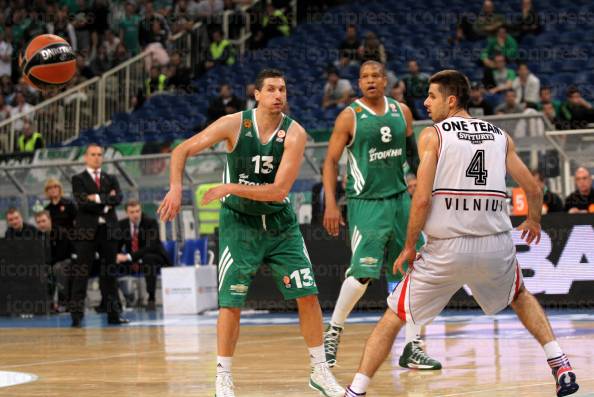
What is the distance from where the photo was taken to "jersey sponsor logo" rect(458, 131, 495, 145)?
246 inches

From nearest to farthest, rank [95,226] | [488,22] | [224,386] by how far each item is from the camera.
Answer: [224,386] < [95,226] < [488,22]

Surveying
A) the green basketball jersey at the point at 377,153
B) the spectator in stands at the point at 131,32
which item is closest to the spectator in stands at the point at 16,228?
the green basketball jersey at the point at 377,153

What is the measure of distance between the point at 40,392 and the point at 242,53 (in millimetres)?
18955

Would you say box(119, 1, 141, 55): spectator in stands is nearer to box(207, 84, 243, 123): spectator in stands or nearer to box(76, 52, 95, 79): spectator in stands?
box(76, 52, 95, 79): spectator in stands

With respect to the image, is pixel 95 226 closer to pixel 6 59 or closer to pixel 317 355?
pixel 317 355

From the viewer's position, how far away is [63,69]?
11.8 metres

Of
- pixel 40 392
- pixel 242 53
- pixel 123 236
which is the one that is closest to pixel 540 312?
Result: pixel 40 392

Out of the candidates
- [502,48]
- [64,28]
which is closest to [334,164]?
[502,48]

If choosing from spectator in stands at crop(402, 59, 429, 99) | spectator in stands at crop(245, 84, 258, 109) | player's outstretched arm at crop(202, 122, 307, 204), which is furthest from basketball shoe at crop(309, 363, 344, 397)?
spectator in stands at crop(245, 84, 258, 109)

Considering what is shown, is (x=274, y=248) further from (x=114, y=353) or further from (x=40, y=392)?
(x=114, y=353)

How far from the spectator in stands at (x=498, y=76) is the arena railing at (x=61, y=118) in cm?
948

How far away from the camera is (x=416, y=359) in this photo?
8484mm

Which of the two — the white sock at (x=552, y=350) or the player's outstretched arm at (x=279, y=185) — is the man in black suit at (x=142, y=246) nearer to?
the player's outstretched arm at (x=279, y=185)

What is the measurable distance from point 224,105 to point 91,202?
7315mm
